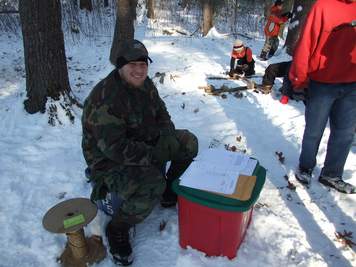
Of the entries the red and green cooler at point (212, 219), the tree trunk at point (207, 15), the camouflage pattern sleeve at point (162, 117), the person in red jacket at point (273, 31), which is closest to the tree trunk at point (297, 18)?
the person in red jacket at point (273, 31)

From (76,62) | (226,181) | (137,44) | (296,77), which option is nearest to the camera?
(226,181)

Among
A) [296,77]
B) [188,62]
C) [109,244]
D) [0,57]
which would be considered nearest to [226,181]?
[109,244]

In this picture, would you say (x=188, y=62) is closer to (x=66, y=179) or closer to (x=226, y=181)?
(x=66, y=179)

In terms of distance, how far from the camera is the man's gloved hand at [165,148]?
283cm

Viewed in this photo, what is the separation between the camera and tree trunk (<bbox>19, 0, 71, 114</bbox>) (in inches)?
178

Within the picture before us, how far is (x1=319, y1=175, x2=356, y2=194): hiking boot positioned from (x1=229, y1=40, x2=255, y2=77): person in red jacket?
3.99 m

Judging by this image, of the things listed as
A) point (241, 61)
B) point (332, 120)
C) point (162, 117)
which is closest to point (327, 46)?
point (332, 120)

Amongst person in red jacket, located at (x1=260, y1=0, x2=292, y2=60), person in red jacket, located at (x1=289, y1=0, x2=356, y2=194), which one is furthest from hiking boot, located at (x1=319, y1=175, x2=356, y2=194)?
person in red jacket, located at (x1=260, y1=0, x2=292, y2=60)

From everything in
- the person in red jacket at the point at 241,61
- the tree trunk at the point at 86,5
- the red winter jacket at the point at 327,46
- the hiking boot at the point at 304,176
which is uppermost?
the red winter jacket at the point at 327,46

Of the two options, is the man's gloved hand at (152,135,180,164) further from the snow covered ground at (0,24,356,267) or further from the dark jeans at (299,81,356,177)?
the dark jeans at (299,81,356,177)

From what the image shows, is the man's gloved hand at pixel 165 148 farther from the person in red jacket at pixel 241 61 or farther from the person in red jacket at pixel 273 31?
Result: the person in red jacket at pixel 273 31

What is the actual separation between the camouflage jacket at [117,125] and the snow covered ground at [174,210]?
71 cm

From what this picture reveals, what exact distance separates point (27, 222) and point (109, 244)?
36.4 inches

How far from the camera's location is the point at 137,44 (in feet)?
8.41
